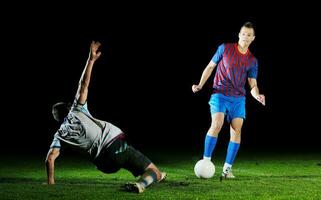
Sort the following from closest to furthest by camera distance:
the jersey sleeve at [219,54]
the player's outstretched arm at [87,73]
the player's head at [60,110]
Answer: the player's outstretched arm at [87,73] → the player's head at [60,110] → the jersey sleeve at [219,54]

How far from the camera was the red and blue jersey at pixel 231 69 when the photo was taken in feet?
30.4

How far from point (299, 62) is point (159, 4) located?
525 cm

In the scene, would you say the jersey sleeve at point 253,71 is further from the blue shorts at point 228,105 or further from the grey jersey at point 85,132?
the grey jersey at point 85,132

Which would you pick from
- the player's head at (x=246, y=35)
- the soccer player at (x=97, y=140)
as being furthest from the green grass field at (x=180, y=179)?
the player's head at (x=246, y=35)

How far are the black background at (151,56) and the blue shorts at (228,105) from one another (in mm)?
11547

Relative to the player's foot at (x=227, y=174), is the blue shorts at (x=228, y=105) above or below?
above

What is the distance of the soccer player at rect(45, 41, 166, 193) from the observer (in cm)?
715

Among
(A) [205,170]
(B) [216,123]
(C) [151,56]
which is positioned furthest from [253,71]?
(C) [151,56]

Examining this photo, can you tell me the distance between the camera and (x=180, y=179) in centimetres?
895

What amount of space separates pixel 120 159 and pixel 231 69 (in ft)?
8.99

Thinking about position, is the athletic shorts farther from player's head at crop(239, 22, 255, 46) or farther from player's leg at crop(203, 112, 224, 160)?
player's head at crop(239, 22, 255, 46)

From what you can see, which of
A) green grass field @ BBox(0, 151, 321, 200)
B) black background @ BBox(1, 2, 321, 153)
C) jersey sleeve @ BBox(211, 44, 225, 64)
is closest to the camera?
green grass field @ BBox(0, 151, 321, 200)

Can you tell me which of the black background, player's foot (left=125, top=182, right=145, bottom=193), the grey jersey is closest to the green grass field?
player's foot (left=125, top=182, right=145, bottom=193)

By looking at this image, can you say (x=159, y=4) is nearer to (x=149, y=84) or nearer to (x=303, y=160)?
(x=149, y=84)
